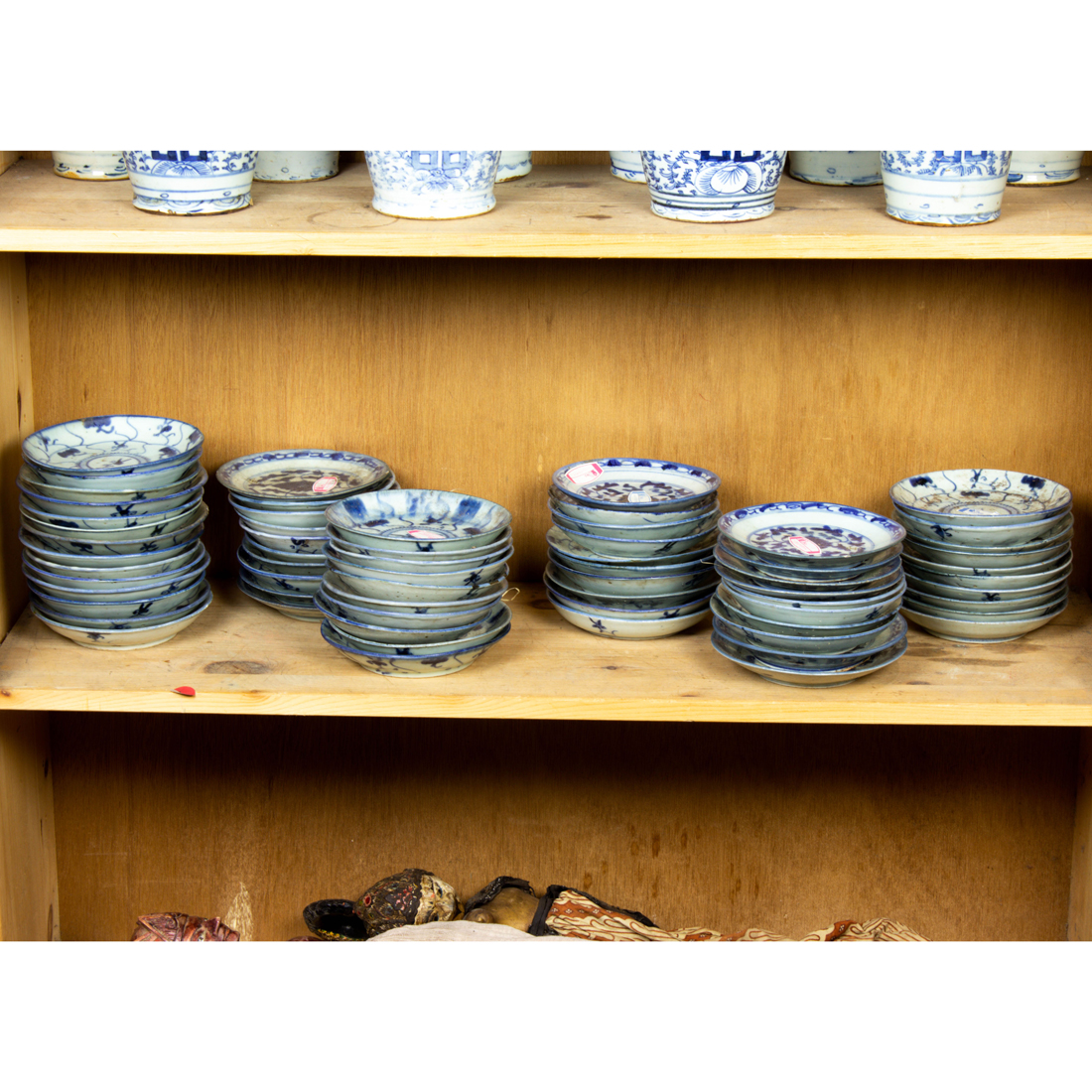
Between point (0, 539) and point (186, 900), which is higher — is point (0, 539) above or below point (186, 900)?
above

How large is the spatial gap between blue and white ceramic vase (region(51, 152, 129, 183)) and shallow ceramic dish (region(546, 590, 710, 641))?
2.74 ft

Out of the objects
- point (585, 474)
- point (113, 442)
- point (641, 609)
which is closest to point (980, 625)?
point (641, 609)

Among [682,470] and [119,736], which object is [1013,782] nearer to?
[682,470]

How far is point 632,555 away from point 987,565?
471 millimetres

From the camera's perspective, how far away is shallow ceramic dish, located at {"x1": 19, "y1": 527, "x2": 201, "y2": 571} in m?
A: 1.70

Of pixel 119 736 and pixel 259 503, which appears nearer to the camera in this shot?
pixel 259 503

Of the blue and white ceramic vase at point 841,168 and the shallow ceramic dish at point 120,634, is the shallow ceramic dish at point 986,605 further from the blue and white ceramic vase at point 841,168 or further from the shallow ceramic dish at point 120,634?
the shallow ceramic dish at point 120,634

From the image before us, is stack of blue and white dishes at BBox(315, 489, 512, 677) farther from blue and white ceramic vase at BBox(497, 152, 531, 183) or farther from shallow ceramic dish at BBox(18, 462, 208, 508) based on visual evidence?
blue and white ceramic vase at BBox(497, 152, 531, 183)

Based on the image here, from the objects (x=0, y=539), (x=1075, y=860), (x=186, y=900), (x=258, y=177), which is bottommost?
(x=186, y=900)

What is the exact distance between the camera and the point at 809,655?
1.64 meters

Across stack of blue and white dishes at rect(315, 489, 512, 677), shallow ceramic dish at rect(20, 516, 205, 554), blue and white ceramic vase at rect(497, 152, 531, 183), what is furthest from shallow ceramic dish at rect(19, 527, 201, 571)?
blue and white ceramic vase at rect(497, 152, 531, 183)

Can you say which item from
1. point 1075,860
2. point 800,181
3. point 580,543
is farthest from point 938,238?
point 1075,860

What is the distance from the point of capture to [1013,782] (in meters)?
2.05

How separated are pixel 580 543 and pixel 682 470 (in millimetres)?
206
